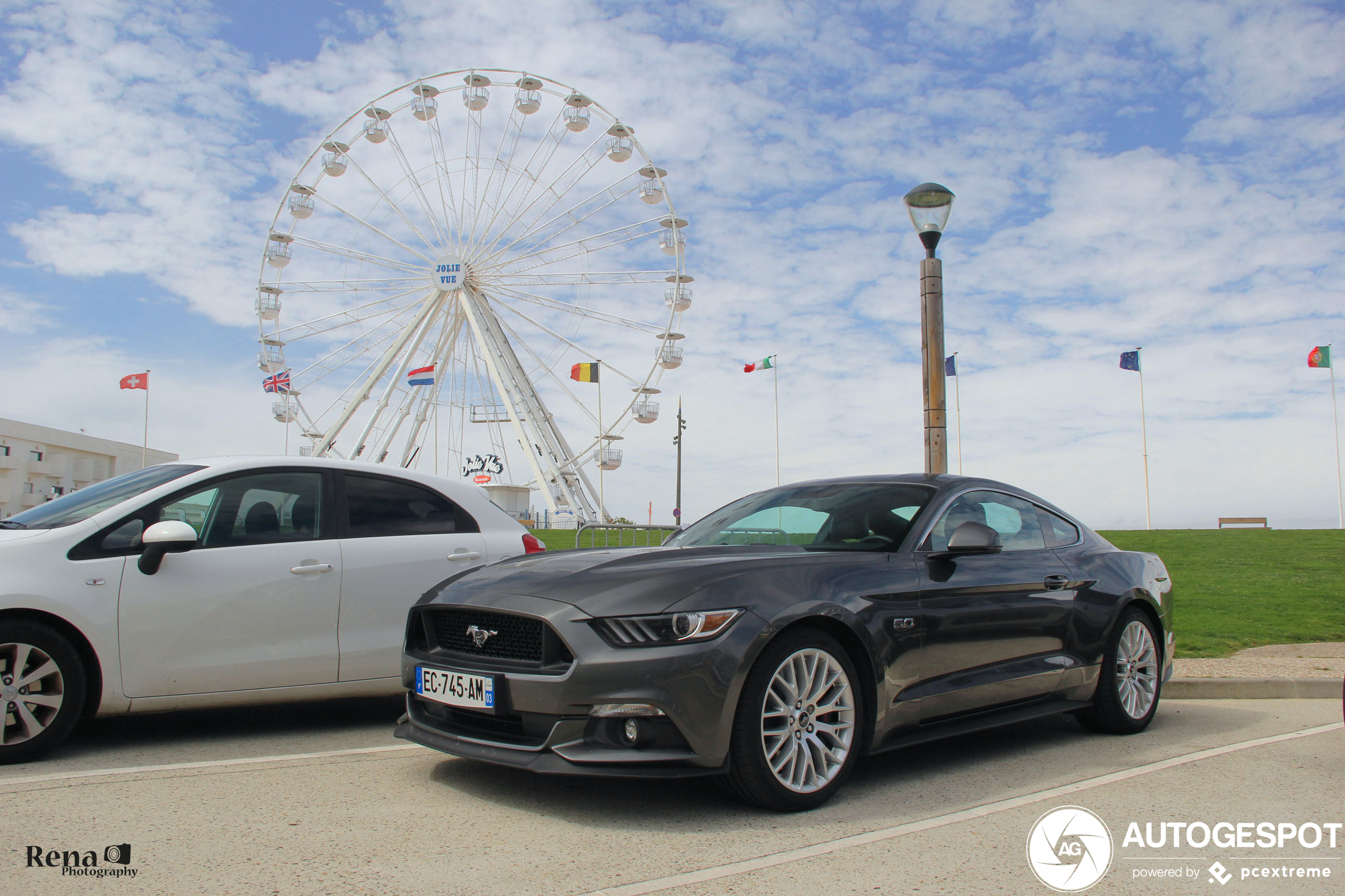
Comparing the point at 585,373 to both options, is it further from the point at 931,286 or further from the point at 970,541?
the point at 970,541

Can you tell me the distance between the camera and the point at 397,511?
233 inches

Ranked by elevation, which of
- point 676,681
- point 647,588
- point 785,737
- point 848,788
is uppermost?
point 647,588

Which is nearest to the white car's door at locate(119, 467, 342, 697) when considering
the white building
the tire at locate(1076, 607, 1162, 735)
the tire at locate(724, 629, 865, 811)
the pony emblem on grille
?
the pony emblem on grille

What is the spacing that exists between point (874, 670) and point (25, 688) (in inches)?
145

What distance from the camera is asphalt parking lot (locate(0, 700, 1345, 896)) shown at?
315 centimetres

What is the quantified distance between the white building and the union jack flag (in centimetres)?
2180

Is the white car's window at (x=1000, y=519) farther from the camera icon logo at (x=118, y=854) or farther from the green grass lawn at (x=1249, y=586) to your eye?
the camera icon logo at (x=118, y=854)

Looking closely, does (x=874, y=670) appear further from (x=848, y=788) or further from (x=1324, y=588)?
(x=1324, y=588)

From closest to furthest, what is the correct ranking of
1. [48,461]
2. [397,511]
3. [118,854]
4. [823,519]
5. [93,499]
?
[118,854], [823,519], [93,499], [397,511], [48,461]

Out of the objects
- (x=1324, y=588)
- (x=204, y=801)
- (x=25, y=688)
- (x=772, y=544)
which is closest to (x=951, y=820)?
(x=772, y=544)

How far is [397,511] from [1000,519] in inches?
130

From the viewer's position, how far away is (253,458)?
5.59m

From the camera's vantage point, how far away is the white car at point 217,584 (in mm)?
4629

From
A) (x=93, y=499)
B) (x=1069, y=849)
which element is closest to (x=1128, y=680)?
(x=1069, y=849)
